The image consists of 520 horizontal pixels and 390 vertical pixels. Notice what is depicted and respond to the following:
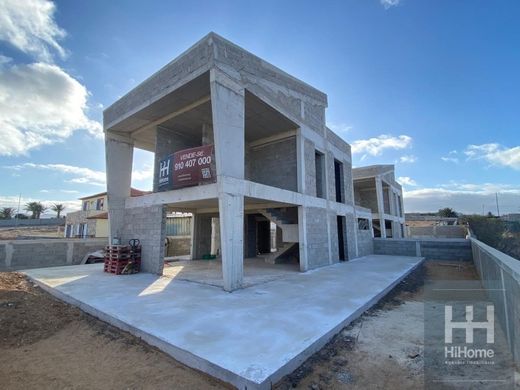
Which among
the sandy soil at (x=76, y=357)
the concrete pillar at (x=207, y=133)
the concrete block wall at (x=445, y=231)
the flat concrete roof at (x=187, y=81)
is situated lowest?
the sandy soil at (x=76, y=357)

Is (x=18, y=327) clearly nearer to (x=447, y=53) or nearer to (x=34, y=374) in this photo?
(x=34, y=374)

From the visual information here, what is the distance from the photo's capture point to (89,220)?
88.8ft

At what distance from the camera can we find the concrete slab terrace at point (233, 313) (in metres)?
3.38

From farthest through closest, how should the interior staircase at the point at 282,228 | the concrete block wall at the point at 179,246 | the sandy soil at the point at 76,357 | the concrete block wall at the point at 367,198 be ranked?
the concrete block wall at the point at 367,198
the concrete block wall at the point at 179,246
the interior staircase at the point at 282,228
the sandy soil at the point at 76,357

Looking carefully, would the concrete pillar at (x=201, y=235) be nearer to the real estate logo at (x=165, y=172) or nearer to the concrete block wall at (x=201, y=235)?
the concrete block wall at (x=201, y=235)

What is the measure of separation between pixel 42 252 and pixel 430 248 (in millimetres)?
21502

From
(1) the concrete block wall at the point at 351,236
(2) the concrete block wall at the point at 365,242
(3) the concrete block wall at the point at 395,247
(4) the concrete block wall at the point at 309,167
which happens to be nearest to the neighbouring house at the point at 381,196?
(3) the concrete block wall at the point at 395,247

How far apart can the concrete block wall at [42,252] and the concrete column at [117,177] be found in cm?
464

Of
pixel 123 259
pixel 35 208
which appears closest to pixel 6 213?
pixel 35 208

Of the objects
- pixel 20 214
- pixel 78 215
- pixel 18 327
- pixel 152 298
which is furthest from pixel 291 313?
pixel 20 214

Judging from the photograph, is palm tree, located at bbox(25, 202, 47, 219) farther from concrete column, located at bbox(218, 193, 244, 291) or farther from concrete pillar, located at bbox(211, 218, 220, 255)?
concrete column, located at bbox(218, 193, 244, 291)

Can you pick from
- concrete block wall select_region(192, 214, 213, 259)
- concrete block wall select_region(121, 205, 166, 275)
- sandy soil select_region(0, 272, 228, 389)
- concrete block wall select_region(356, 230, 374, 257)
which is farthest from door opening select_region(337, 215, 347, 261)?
sandy soil select_region(0, 272, 228, 389)

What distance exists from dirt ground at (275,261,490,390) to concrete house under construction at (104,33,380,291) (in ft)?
11.8

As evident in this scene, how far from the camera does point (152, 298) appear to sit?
20.8 feet
